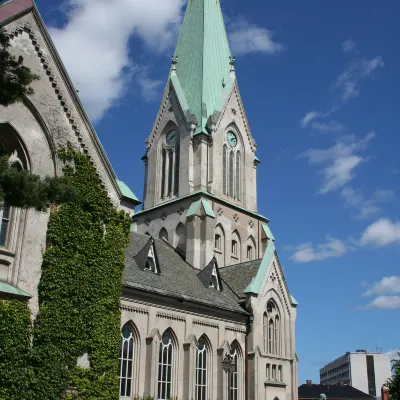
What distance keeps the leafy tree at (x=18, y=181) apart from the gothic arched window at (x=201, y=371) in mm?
19831

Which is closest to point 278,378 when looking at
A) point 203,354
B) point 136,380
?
point 203,354

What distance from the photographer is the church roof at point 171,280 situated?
3134 cm

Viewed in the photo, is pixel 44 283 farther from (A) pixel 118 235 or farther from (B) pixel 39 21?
(B) pixel 39 21

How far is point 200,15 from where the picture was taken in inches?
2073

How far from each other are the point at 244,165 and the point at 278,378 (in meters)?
18.8

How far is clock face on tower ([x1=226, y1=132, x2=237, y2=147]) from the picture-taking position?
161ft

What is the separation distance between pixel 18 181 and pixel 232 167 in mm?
34692

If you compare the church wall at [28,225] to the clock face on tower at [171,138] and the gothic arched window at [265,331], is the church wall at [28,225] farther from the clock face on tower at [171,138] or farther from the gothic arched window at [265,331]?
the clock face on tower at [171,138]

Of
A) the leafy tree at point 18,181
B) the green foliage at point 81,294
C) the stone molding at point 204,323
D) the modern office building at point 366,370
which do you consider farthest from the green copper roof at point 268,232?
the modern office building at point 366,370

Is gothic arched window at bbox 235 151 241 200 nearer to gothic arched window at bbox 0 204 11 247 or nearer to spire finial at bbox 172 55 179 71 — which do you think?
spire finial at bbox 172 55 179 71

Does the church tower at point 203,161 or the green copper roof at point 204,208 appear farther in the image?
the church tower at point 203,161

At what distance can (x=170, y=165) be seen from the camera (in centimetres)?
4838

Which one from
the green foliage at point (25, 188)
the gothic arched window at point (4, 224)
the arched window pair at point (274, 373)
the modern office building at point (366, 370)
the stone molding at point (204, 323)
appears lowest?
the arched window pair at point (274, 373)

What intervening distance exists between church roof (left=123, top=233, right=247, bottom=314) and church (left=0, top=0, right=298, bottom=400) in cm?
13
